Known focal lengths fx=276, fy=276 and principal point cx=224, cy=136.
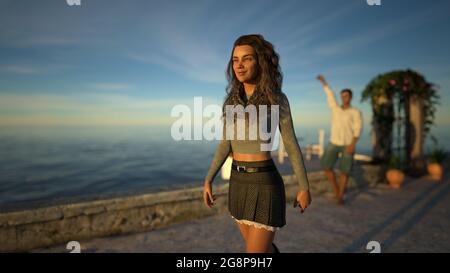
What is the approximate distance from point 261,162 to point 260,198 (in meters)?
0.24

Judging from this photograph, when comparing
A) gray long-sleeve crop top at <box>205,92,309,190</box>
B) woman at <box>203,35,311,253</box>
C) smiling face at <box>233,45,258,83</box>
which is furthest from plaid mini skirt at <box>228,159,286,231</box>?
smiling face at <box>233,45,258,83</box>

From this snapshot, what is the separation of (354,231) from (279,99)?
3321 millimetres

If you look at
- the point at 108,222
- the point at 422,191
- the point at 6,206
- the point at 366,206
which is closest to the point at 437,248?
the point at 366,206

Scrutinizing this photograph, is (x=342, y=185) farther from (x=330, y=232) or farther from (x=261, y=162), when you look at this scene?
(x=261, y=162)

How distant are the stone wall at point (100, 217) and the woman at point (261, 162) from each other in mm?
2513

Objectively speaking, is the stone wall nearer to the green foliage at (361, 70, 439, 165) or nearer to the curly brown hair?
the curly brown hair

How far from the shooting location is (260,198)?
182cm

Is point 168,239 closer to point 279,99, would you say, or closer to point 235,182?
point 235,182

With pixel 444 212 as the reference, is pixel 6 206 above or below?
above

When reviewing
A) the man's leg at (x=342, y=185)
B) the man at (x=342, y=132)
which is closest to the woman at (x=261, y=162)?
the man at (x=342, y=132)

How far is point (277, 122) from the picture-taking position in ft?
5.95

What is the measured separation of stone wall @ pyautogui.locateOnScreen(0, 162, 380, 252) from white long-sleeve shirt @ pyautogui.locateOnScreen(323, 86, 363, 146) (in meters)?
2.56

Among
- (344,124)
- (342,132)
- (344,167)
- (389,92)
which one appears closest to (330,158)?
(344,167)

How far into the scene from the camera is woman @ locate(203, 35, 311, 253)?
5.91 feet
